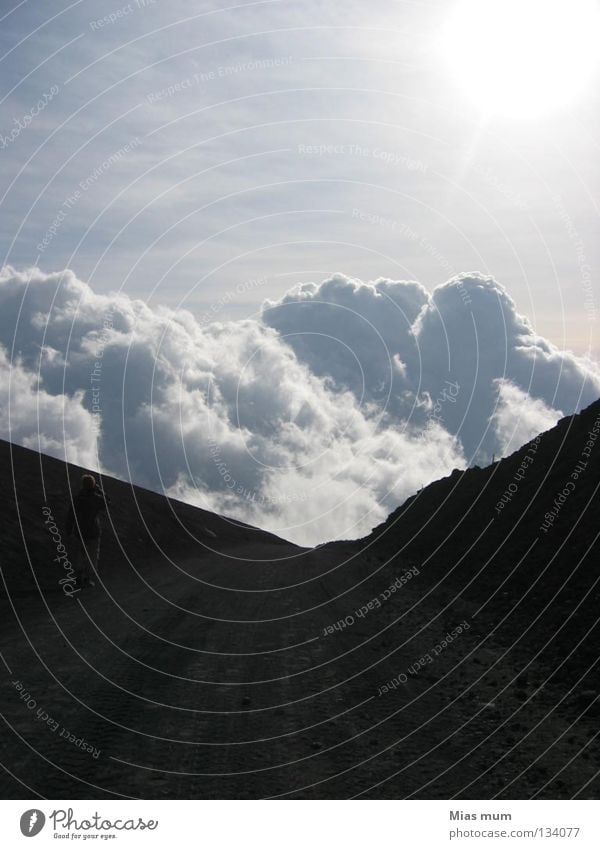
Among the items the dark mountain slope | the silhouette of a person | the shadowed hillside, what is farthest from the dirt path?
the dark mountain slope

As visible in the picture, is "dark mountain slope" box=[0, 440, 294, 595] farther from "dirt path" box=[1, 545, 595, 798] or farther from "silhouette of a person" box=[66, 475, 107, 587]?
"dirt path" box=[1, 545, 595, 798]

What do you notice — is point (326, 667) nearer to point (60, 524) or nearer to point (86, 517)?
point (86, 517)

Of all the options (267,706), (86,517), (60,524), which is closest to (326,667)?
(267,706)

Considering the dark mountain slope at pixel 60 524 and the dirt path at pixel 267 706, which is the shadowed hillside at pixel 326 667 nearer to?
the dirt path at pixel 267 706

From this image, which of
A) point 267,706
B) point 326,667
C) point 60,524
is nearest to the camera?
point 267,706

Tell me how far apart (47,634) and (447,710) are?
257 inches

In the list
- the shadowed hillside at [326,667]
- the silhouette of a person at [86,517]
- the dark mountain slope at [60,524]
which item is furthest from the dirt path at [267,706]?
the dark mountain slope at [60,524]

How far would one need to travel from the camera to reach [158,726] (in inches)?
262

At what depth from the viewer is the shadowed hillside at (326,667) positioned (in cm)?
584

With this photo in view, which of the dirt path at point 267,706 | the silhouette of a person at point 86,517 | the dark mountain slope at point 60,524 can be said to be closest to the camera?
the dirt path at point 267,706

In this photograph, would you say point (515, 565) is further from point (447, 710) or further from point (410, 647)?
point (447, 710)

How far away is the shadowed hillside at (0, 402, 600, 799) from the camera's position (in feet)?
19.2

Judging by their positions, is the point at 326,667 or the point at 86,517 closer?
the point at 326,667

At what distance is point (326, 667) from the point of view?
917 cm
